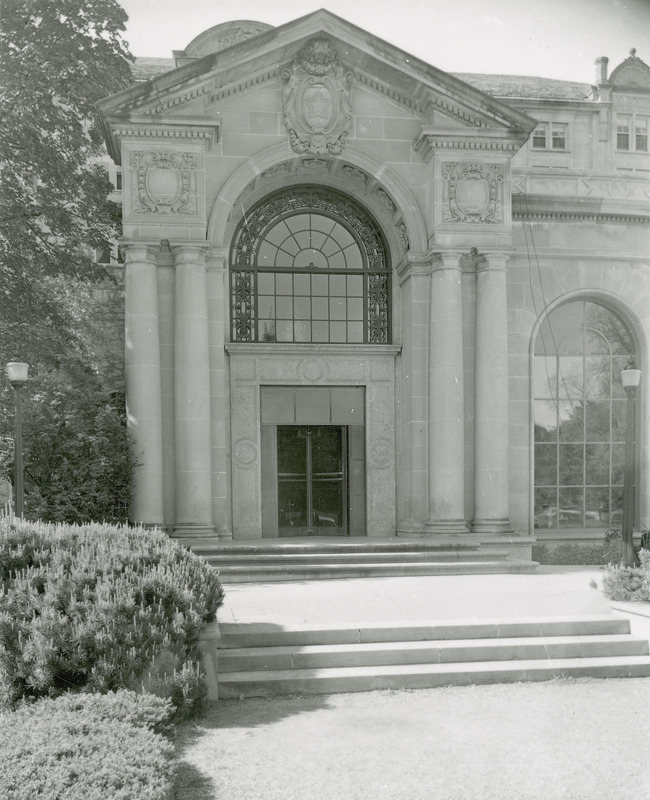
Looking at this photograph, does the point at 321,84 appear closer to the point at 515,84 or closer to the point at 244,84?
the point at 244,84

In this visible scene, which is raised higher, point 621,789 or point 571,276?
point 571,276

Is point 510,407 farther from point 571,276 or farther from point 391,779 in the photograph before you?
point 391,779

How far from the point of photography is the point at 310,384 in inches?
731

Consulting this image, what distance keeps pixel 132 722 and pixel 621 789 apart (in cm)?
400

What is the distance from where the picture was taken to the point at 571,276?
19.4 meters

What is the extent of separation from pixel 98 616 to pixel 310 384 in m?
10.9

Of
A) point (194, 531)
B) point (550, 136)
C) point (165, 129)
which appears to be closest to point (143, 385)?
point (194, 531)

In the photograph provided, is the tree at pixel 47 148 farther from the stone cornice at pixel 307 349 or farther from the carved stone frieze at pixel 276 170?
the stone cornice at pixel 307 349

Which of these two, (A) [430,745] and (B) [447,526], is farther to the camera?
(B) [447,526]

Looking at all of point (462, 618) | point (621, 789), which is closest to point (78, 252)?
point (462, 618)

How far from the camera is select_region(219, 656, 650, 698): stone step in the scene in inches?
359

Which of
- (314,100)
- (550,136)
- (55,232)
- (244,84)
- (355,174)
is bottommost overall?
(55,232)

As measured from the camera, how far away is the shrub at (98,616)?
7.93m

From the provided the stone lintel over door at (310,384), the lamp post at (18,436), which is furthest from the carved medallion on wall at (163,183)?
the lamp post at (18,436)
